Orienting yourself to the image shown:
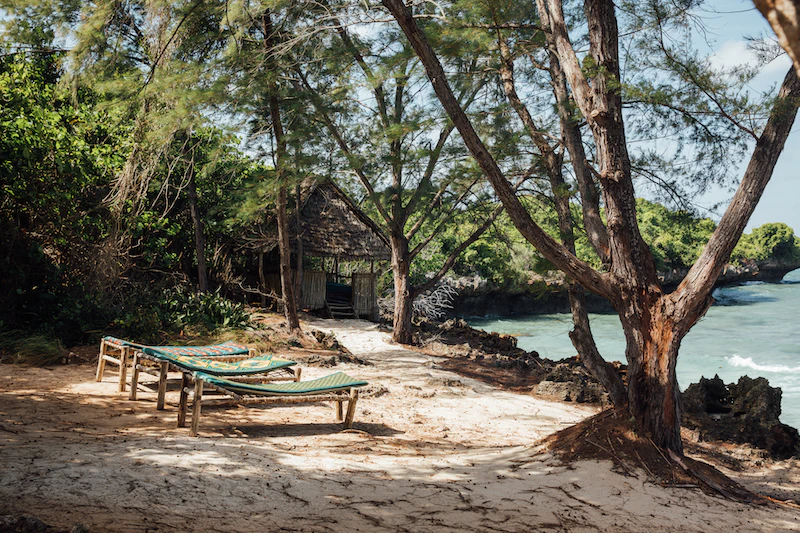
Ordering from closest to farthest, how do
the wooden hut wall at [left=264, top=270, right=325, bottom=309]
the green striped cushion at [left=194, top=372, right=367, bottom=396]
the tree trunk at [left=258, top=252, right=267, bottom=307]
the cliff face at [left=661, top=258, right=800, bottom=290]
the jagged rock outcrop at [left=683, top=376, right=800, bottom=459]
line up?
1. the green striped cushion at [left=194, top=372, right=367, bottom=396]
2. the jagged rock outcrop at [left=683, top=376, right=800, bottom=459]
3. the tree trunk at [left=258, top=252, right=267, bottom=307]
4. the wooden hut wall at [left=264, top=270, right=325, bottom=309]
5. the cliff face at [left=661, top=258, right=800, bottom=290]

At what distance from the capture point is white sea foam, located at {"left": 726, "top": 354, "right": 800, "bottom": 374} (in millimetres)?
18359

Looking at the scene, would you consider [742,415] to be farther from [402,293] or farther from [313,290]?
[313,290]

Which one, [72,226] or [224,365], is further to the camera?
[72,226]

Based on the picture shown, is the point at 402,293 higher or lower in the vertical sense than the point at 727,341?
higher

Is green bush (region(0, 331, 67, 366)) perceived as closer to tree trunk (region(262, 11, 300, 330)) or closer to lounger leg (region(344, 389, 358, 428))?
lounger leg (region(344, 389, 358, 428))

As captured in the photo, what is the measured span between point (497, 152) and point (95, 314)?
245 inches

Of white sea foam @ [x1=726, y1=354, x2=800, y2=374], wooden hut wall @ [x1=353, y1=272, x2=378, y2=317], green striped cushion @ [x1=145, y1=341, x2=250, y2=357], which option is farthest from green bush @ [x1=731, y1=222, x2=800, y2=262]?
green striped cushion @ [x1=145, y1=341, x2=250, y2=357]

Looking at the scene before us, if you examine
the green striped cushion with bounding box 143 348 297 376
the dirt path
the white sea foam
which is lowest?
the dirt path

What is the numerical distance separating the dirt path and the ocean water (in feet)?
32.6

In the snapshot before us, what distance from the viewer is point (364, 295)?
17.3 meters

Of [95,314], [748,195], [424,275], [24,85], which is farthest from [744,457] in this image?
[424,275]

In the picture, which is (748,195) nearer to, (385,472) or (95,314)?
(385,472)

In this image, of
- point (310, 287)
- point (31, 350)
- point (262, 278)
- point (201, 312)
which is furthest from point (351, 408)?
point (310, 287)

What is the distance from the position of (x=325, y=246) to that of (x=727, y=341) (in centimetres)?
1641
